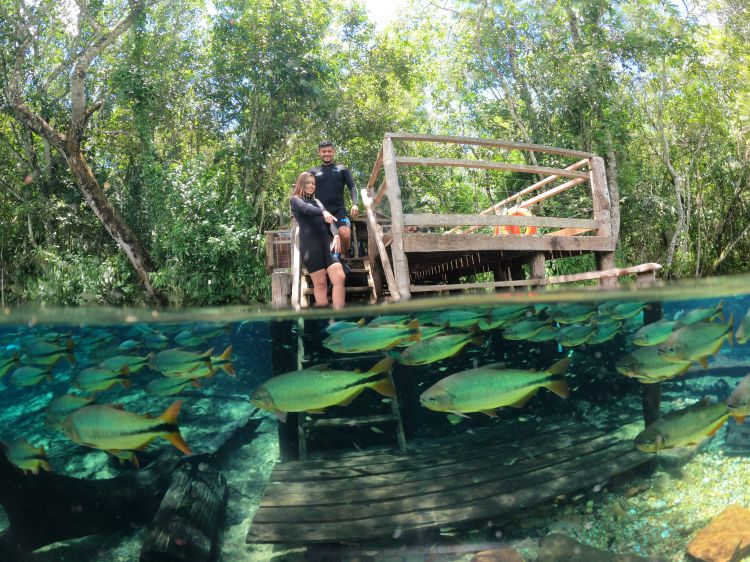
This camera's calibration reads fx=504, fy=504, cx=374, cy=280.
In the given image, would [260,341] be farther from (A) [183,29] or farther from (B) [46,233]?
(A) [183,29]

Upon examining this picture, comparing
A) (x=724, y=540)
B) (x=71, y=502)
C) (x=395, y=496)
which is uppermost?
(x=395, y=496)

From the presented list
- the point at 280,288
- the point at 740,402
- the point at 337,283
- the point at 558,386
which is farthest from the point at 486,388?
the point at 280,288

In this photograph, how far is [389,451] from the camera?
4.32m

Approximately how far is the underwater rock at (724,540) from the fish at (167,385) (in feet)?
13.5

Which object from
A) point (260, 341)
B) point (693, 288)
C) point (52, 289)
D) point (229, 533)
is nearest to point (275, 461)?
point (229, 533)

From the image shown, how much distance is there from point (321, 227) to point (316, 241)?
20 centimetres

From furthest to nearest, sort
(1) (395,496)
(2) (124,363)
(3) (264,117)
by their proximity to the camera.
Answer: (3) (264,117) < (2) (124,363) < (1) (395,496)

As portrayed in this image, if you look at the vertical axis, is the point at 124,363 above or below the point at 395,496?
above

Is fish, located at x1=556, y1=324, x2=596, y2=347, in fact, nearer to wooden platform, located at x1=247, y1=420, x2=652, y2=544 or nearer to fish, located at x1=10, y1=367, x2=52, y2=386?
wooden platform, located at x1=247, y1=420, x2=652, y2=544

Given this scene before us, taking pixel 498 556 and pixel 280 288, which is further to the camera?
pixel 280 288

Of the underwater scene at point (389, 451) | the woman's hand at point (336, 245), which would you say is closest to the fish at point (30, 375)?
the underwater scene at point (389, 451)

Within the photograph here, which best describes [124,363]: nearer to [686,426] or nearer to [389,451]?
[389,451]

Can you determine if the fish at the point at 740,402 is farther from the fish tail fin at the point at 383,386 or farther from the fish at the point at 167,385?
the fish at the point at 167,385

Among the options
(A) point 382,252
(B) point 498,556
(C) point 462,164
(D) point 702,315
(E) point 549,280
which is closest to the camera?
(B) point 498,556
